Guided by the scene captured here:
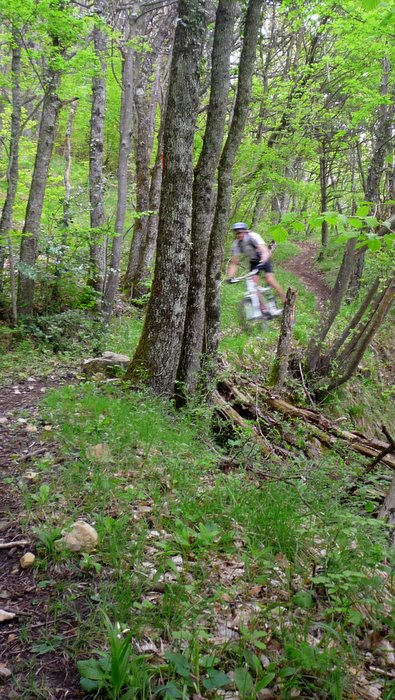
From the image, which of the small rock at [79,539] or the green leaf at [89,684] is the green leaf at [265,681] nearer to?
the green leaf at [89,684]

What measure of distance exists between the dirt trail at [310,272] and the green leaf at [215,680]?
15620mm

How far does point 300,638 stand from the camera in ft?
8.19

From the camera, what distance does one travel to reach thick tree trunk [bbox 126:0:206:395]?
6.02m

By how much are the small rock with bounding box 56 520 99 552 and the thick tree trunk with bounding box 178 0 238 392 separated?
12.9ft

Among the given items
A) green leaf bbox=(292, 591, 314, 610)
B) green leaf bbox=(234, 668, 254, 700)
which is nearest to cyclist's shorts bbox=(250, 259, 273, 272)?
green leaf bbox=(292, 591, 314, 610)

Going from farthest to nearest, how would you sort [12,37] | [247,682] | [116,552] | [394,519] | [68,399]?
[12,37], [68,399], [394,519], [116,552], [247,682]

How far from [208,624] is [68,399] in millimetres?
4024

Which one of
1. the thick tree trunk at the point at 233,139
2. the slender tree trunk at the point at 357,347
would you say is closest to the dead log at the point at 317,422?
the thick tree trunk at the point at 233,139

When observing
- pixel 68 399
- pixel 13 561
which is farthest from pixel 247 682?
pixel 68 399

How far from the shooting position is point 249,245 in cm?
830

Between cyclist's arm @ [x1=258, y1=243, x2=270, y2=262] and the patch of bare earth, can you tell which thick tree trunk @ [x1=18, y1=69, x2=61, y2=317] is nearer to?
cyclist's arm @ [x1=258, y1=243, x2=270, y2=262]

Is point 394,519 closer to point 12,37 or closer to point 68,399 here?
point 68,399

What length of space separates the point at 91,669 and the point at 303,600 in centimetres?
123

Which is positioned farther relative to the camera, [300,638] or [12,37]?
[12,37]
